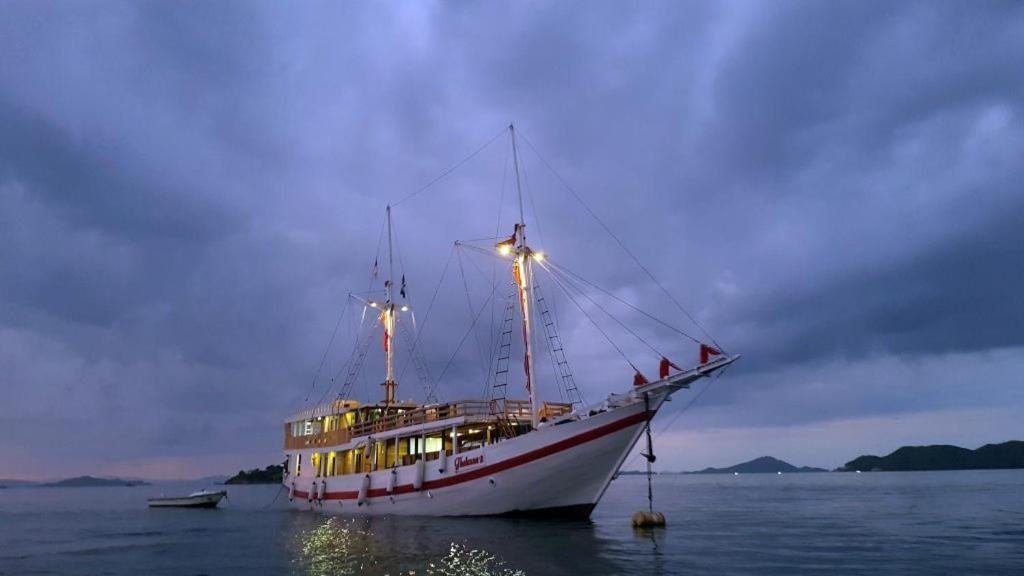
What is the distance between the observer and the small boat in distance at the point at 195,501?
6738 centimetres

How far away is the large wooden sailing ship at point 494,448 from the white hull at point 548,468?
52 millimetres

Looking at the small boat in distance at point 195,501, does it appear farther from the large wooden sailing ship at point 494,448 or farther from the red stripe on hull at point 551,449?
the red stripe on hull at point 551,449

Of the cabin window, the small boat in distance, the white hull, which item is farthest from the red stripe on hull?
the small boat in distance

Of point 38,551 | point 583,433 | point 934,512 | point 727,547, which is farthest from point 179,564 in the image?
point 934,512

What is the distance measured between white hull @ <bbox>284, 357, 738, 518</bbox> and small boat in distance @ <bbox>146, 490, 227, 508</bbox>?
42.7 m

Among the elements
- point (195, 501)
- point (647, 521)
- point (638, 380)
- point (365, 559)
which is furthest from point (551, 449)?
point (195, 501)

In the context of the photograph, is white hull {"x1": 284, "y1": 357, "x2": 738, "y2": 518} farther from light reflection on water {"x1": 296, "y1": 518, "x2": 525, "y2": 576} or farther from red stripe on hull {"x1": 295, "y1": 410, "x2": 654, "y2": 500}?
light reflection on water {"x1": 296, "y1": 518, "x2": 525, "y2": 576}

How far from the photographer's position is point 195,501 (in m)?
67.8

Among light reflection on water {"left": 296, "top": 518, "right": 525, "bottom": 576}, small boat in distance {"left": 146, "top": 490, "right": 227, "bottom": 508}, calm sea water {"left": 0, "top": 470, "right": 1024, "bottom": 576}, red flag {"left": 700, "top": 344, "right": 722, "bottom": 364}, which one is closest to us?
light reflection on water {"left": 296, "top": 518, "right": 525, "bottom": 576}

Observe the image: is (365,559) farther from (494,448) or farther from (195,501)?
(195,501)

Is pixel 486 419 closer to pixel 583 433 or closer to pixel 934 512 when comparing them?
pixel 583 433

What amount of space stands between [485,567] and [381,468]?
71.7ft

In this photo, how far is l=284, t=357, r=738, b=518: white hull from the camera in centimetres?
2945

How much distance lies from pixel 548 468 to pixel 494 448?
113 inches
